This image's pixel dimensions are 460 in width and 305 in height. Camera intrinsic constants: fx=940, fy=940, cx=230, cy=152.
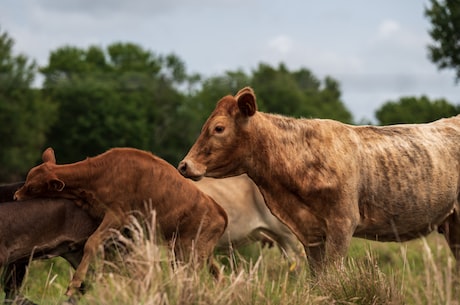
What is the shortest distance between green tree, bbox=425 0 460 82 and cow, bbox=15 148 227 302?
20930 millimetres

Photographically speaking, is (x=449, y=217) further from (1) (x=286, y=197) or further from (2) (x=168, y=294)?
(2) (x=168, y=294)

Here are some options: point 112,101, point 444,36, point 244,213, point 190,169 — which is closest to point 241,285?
point 190,169

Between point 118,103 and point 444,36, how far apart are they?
185 ft

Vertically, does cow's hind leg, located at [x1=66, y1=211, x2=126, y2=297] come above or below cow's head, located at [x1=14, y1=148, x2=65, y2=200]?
below

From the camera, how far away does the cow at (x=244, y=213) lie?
40.1 ft

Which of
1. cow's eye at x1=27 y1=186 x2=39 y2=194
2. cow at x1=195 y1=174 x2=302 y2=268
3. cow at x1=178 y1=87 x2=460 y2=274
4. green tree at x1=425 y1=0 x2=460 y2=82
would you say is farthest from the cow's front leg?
green tree at x1=425 y1=0 x2=460 y2=82

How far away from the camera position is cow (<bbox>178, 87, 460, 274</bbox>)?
25.7 ft

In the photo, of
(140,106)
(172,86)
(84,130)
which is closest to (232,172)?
(84,130)

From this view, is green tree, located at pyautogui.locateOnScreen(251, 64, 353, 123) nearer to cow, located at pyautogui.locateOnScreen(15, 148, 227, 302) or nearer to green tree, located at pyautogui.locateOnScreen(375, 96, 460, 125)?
green tree, located at pyautogui.locateOnScreen(375, 96, 460, 125)

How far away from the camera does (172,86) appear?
302ft

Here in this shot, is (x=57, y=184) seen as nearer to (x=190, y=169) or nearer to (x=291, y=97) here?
(x=190, y=169)

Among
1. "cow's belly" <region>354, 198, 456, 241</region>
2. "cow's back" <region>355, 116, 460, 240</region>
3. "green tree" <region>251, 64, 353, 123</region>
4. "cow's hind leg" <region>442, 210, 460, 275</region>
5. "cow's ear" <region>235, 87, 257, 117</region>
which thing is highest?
"green tree" <region>251, 64, 353, 123</region>

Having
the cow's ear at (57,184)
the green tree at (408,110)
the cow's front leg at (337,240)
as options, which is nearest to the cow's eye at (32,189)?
the cow's ear at (57,184)

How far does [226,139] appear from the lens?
784 cm
